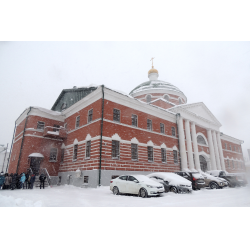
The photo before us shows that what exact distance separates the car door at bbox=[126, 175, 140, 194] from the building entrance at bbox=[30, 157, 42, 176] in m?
13.8

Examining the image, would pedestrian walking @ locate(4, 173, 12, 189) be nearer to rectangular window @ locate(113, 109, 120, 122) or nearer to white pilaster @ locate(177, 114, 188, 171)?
rectangular window @ locate(113, 109, 120, 122)

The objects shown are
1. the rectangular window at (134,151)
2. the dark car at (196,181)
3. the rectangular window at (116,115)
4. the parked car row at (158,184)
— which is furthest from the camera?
the rectangular window at (134,151)

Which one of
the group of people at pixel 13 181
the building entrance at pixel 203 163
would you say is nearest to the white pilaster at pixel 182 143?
the building entrance at pixel 203 163

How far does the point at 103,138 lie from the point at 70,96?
10717 millimetres

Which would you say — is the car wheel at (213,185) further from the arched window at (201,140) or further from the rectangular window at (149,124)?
the arched window at (201,140)

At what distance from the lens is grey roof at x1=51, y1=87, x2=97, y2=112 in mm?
22914

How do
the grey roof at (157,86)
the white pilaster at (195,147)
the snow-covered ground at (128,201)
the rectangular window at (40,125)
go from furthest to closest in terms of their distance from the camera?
the grey roof at (157,86)
the white pilaster at (195,147)
the rectangular window at (40,125)
the snow-covered ground at (128,201)

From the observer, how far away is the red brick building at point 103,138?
61.2 ft

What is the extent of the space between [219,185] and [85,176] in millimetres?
12565

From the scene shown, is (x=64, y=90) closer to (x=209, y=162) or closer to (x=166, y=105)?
(x=166, y=105)

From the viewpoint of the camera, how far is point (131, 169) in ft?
64.4

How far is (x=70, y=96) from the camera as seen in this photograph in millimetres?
25812
